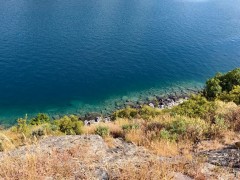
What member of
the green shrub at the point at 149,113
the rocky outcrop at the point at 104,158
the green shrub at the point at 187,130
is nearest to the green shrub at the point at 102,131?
the rocky outcrop at the point at 104,158

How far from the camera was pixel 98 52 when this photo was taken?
8475 cm

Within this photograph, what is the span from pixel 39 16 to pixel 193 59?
229ft

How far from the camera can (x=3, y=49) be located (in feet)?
266

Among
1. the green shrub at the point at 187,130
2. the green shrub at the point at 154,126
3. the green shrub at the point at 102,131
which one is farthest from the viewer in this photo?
the green shrub at the point at 154,126

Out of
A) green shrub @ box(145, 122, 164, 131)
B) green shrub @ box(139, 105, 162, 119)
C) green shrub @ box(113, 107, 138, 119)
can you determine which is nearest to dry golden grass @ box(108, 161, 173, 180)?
green shrub @ box(145, 122, 164, 131)

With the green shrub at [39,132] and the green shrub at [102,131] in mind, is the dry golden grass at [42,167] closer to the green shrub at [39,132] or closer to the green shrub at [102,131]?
the green shrub at [102,131]

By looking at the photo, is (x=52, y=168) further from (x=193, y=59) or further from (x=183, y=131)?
(x=193, y=59)

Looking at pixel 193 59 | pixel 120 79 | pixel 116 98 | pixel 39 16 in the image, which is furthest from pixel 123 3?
pixel 116 98

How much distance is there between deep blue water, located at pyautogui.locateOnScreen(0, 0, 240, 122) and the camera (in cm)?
6419

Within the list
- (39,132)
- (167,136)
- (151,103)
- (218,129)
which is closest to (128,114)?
(39,132)

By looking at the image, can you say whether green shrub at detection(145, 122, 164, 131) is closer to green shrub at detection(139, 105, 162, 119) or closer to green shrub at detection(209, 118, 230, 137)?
green shrub at detection(209, 118, 230, 137)

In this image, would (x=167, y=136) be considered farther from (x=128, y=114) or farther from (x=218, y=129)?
(x=128, y=114)

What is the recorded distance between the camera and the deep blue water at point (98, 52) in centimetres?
6419

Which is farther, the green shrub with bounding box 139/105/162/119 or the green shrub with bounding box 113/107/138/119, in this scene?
the green shrub with bounding box 113/107/138/119
